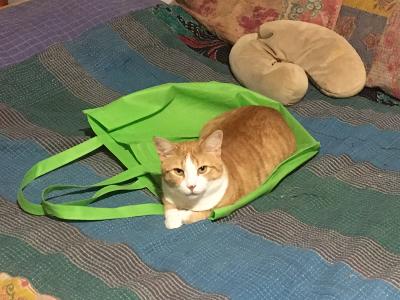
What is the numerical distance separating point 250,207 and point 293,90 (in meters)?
0.51

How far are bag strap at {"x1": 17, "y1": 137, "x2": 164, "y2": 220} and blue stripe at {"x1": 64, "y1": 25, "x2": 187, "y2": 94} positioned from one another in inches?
17.0

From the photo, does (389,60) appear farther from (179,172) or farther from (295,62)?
(179,172)

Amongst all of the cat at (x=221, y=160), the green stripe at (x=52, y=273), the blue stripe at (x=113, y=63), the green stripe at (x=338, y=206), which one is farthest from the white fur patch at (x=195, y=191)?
the blue stripe at (x=113, y=63)

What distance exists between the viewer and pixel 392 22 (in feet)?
5.98

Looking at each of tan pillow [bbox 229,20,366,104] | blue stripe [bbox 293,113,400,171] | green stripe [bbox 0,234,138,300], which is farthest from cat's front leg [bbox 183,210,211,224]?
tan pillow [bbox 229,20,366,104]

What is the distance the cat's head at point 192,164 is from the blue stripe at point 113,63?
0.64 metres

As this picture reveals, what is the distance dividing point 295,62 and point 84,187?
82cm

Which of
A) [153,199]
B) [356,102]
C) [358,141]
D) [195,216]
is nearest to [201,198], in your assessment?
[195,216]

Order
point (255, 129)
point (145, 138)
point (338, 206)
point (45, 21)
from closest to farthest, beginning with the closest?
point (338, 206) → point (255, 129) → point (145, 138) → point (45, 21)

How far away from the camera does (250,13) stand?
2109mm

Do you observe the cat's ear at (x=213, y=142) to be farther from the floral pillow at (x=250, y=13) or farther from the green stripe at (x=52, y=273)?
the floral pillow at (x=250, y=13)

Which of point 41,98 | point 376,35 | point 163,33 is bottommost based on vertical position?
point 41,98

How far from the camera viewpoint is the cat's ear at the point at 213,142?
1300 millimetres

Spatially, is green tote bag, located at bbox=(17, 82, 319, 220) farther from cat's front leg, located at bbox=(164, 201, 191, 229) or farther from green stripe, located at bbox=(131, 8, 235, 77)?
green stripe, located at bbox=(131, 8, 235, 77)
